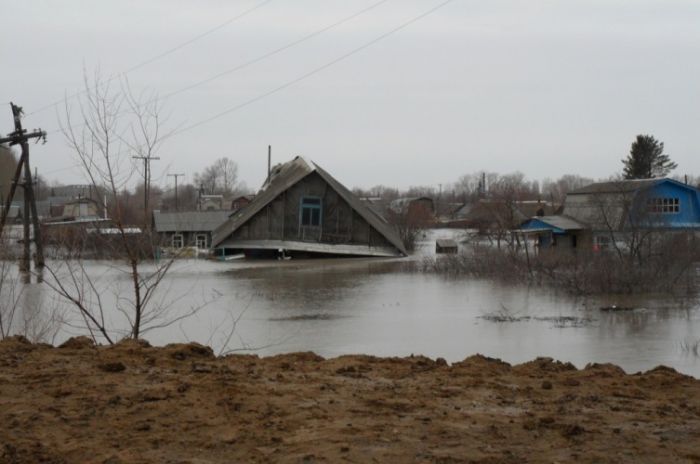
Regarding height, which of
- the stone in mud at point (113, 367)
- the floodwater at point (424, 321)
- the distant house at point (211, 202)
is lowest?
the floodwater at point (424, 321)

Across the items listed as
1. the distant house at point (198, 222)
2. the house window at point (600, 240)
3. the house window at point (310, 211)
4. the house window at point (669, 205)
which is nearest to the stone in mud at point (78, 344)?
the house window at point (600, 240)

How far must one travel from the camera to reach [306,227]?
1645 inches

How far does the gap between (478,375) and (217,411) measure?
2140 mm

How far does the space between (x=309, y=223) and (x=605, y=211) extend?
1452 centimetres

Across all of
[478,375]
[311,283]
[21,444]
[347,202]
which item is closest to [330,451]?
[21,444]

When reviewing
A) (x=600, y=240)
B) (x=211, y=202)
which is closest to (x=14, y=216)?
→ (x=211, y=202)

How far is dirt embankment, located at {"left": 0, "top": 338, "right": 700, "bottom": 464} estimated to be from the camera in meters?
3.98

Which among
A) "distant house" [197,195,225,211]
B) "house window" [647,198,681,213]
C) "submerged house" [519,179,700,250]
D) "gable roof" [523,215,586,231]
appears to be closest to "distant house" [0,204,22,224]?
"distant house" [197,195,225,211]

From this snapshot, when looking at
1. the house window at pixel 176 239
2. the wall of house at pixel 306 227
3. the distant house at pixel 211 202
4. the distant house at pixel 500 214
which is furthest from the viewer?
the distant house at pixel 211 202

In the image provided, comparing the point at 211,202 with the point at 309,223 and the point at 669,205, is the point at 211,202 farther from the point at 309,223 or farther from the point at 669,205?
the point at 669,205

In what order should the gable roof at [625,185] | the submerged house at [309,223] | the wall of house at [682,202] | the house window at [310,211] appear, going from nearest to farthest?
the gable roof at [625,185] < the wall of house at [682,202] < the submerged house at [309,223] < the house window at [310,211]

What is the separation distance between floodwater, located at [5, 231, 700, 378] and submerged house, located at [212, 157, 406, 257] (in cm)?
1449

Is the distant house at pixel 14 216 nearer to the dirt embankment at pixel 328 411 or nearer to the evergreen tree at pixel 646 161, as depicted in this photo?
the dirt embankment at pixel 328 411

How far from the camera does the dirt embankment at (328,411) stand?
398 cm
